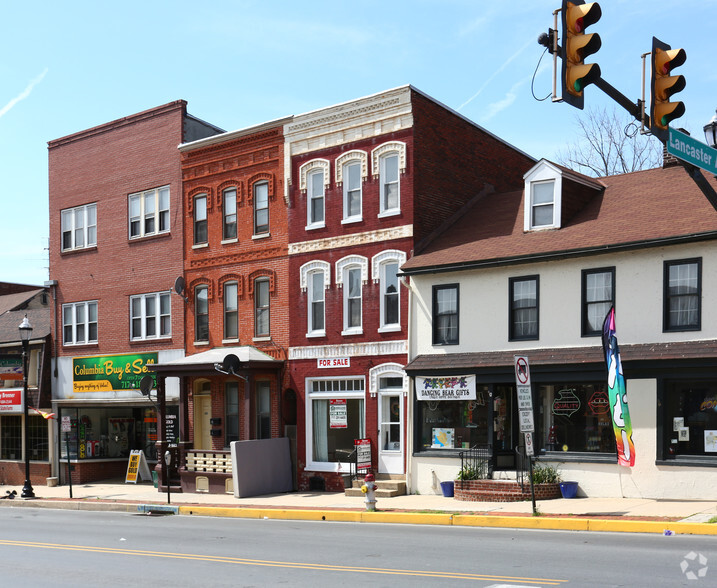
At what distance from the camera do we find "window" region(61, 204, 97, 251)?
3297 cm

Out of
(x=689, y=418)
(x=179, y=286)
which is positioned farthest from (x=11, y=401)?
(x=689, y=418)

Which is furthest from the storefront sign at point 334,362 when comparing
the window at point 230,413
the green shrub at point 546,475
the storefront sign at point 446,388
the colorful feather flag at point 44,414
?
the colorful feather flag at point 44,414

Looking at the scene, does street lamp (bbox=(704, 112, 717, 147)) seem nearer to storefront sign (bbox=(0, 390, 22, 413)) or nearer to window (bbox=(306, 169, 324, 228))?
window (bbox=(306, 169, 324, 228))

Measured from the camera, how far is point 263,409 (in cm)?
2739

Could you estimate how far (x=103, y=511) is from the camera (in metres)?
24.7

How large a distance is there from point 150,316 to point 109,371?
8.95 feet

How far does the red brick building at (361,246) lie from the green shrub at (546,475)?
424 centimetres

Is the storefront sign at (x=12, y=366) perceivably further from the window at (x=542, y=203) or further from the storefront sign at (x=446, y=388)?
the window at (x=542, y=203)

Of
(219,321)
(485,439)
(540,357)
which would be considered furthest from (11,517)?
(540,357)

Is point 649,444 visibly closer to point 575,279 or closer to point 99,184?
point 575,279

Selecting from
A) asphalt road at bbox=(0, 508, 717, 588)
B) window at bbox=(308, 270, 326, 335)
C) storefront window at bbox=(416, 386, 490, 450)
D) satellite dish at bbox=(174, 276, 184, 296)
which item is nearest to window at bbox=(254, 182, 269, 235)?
window at bbox=(308, 270, 326, 335)

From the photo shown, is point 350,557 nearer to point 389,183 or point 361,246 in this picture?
point 361,246

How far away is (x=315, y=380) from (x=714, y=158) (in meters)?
15.6

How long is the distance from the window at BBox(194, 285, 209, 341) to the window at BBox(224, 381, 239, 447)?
6.52 feet
